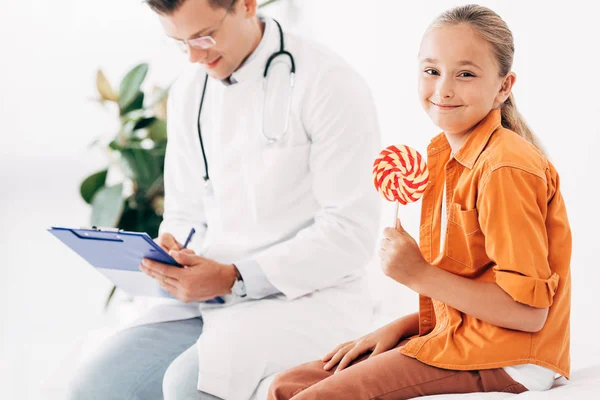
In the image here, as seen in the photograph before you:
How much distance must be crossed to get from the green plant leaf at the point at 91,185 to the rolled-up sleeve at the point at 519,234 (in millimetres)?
2156

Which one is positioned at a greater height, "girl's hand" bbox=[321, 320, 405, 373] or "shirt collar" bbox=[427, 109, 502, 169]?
"shirt collar" bbox=[427, 109, 502, 169]

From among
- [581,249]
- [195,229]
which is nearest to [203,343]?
[195,229]

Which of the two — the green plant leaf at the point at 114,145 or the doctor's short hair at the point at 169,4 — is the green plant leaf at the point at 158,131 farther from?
the doctor's short hair at the point at 169,4

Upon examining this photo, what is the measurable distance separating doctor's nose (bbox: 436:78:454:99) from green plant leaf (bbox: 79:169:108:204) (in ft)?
6.76

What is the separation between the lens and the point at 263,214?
77.7 inches

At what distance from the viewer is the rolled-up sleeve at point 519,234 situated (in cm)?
125

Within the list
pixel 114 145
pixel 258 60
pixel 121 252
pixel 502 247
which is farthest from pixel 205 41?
pixel 114 145

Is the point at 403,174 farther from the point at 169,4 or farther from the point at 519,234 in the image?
the point at 169,4

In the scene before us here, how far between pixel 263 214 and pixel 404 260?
0.70 meters

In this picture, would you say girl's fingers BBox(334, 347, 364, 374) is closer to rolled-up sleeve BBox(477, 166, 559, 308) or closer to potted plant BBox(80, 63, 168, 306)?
rolled-up sleeve BBox(477, 166, 559, 308)

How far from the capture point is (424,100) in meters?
1.41

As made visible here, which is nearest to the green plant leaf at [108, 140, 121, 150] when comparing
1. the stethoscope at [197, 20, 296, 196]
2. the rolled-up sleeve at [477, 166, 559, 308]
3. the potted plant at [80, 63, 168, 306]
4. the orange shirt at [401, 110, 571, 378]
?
the potted plant at [80, 63, 168, 306]

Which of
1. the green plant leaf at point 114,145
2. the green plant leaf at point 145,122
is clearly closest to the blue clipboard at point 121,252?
the green plant leaf at point 114,145

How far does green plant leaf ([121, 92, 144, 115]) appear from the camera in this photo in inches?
122
